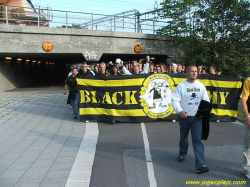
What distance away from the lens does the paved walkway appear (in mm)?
4094

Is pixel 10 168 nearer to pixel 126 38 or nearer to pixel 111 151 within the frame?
pixel 111 151

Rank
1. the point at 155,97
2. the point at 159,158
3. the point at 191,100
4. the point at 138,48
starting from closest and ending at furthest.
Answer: the point at 191,100 → the point at 159,158 → the point at 155,97 → the point at 138,48

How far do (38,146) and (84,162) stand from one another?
159 centimetres

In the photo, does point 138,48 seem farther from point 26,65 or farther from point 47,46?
point 26,65

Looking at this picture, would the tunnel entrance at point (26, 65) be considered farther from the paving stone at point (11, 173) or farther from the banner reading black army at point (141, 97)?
the paving stone at point (11, 173)

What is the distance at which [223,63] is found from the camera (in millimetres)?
15367

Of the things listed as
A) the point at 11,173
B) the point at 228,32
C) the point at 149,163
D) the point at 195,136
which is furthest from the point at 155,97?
the point at 228,32

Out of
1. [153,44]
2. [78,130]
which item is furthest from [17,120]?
[153,44]

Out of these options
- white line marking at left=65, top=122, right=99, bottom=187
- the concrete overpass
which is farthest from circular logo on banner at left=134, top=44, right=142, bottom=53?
white line marking at left=65, top=122, right=99, bottom=187

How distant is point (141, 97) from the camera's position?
316 inches

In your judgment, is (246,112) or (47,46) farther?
(47,46)

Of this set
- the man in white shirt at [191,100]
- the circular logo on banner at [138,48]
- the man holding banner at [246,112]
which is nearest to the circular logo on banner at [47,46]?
the circular logo on banner at [138,48]

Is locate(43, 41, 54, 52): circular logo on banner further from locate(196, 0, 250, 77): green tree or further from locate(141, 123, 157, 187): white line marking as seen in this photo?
locate(141, 123, 157, 187): white line marking

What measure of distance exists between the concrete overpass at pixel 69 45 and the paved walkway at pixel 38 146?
7.03 m
